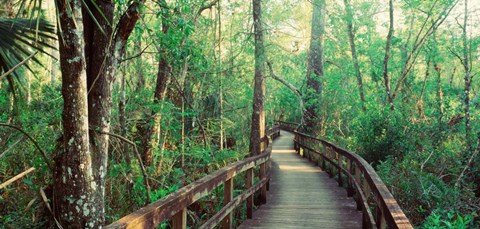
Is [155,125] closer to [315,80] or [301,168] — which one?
[301,168]

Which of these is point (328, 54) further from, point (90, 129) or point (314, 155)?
point (90, 129)

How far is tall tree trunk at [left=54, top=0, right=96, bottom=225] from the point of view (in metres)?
3.62

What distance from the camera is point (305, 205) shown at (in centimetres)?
811

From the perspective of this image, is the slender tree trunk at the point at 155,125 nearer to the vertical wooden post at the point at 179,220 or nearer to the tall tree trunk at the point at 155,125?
the tall tree trunk at the point at 155,125

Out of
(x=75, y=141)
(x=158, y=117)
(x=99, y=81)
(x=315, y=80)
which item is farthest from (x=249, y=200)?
(x=315, y=80)

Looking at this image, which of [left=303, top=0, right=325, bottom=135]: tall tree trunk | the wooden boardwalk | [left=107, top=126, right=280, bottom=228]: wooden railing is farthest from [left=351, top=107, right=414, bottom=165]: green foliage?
[left=303, top=0, right=325, bottom=135]: tall tree trunk

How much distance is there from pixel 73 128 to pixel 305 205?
18.1ft

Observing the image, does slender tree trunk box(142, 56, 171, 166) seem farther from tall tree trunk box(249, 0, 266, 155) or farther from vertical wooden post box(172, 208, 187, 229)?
vertical wooden post box(172, 208, 187, 229)

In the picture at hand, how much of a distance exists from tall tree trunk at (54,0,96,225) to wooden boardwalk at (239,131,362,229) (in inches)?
127

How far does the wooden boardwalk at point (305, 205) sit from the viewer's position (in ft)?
21.6

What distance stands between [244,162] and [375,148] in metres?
7.90

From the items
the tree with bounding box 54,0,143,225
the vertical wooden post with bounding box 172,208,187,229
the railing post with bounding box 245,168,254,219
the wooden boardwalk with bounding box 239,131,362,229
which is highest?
the tree with bounding box 54,0,143,225

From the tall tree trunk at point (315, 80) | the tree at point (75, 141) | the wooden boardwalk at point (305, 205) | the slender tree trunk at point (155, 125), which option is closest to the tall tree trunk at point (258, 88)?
the wooden boardwalk at point (305, 205)

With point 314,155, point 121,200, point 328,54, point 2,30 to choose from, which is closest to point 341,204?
point 121,200
